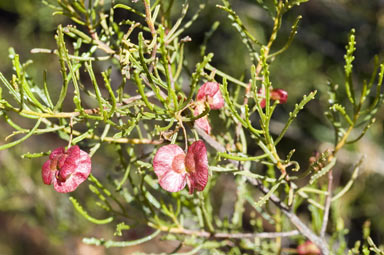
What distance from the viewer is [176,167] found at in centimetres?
53

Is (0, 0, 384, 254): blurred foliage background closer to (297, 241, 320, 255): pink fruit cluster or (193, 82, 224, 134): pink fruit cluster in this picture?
(297, 241, 320, 255): pink fruit cluster

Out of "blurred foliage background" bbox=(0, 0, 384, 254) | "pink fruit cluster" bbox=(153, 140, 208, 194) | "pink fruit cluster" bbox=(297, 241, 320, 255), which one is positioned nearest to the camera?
"pink fruit cluster" bbox=(153, 140, 208, 194)

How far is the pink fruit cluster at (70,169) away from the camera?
1.73ft

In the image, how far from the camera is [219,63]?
2.40m

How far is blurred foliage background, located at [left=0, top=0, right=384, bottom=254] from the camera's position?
5.29 ft

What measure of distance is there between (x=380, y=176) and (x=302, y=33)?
73cm

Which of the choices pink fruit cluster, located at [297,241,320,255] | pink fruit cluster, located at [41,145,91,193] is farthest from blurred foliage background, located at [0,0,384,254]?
pink fruit cluster, located at [41,145,91,193]

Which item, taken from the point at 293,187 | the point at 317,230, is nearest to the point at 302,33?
the point at 317,230

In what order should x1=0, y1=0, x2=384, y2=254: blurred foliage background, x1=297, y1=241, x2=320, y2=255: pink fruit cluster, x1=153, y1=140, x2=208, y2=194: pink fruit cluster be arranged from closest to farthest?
x1=153, y1=140, x2=208, y2=194: pink fruit cluster < x1=297, y1=241, x2=320, y2=255: pink fruit cluster < x1=0, y1=0, x2=384, y2=254: blurred foliage background

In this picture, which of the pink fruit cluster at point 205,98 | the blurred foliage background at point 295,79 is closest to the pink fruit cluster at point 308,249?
the pink fruit cluster at point 205,98

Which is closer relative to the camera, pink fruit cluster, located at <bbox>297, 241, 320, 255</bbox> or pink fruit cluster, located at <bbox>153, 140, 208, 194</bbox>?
pink fruit cluster, located at <bbox>153, 140, 208, 194</bbox>

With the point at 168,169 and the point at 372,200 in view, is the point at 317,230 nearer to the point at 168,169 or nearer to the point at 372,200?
the point at 168,169

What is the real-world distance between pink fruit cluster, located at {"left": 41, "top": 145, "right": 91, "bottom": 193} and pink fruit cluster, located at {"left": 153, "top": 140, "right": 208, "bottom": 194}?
0.30 ft

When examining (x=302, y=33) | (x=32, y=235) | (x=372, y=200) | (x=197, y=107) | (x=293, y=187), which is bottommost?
(x=32, y=235)
